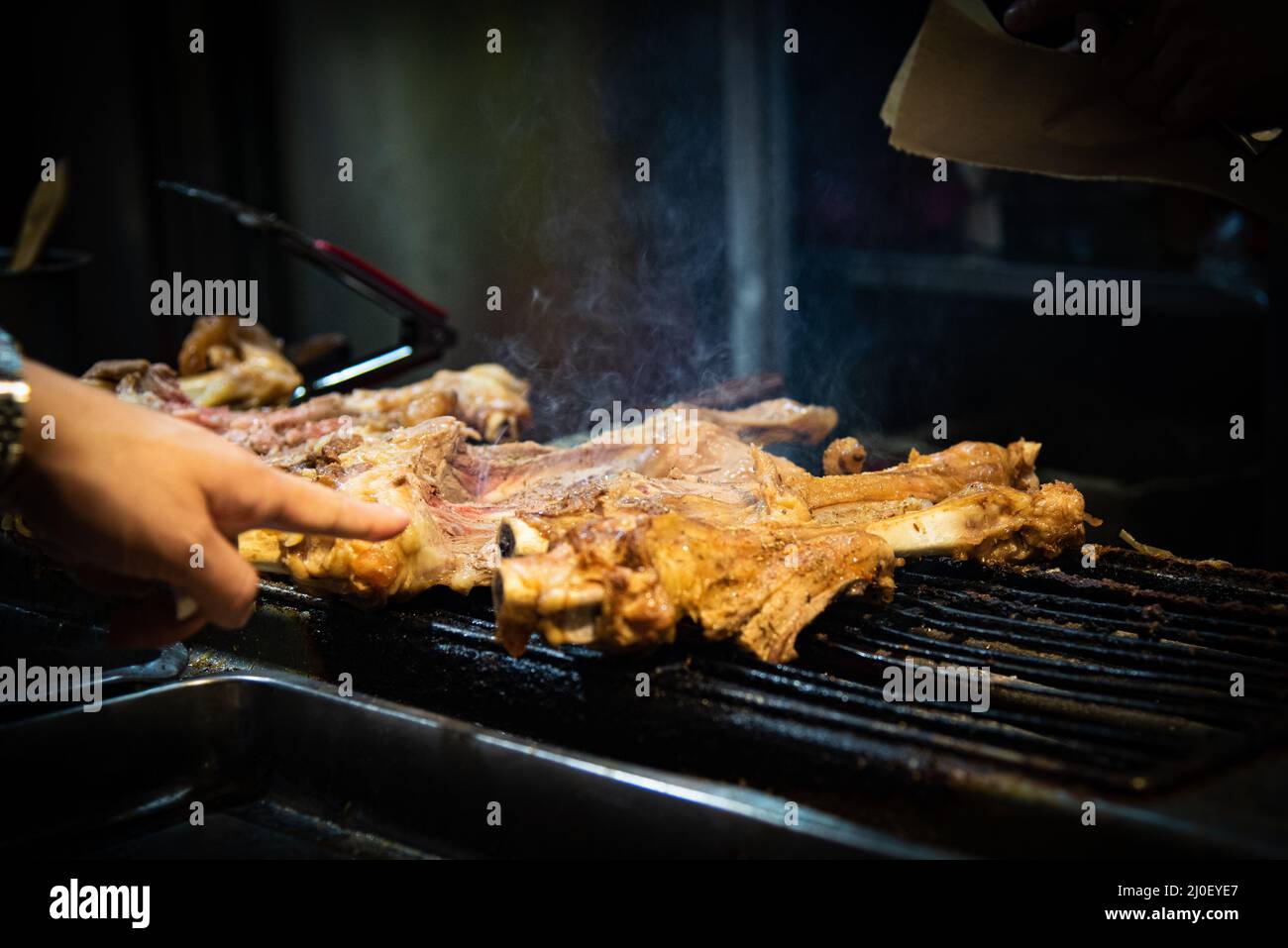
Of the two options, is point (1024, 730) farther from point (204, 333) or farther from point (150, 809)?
point (204, 333)

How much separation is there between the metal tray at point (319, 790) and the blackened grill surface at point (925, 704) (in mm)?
191

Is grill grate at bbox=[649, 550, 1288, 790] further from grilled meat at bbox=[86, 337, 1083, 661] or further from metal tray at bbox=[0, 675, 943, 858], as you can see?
metal tray at bbox=[0, 675, 943, 858]

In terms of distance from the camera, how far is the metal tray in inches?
89.0

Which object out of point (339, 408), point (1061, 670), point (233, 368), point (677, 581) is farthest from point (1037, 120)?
point (233, 368)

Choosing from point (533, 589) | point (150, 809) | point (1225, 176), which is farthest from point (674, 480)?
point (1225, 176)

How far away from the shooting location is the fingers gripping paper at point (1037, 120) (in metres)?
3.94

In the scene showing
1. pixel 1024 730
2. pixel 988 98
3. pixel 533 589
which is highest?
pixel 988 98

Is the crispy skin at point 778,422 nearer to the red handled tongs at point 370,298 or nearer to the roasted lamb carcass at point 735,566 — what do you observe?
the roasted lamb carcass at point 735,566

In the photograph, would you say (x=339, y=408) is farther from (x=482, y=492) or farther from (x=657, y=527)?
(x=657, y=527)

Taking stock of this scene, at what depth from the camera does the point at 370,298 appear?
5.23 meters

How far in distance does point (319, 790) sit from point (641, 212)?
5558 millimetres

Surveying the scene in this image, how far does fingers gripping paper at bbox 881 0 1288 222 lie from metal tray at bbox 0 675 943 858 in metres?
2.82
